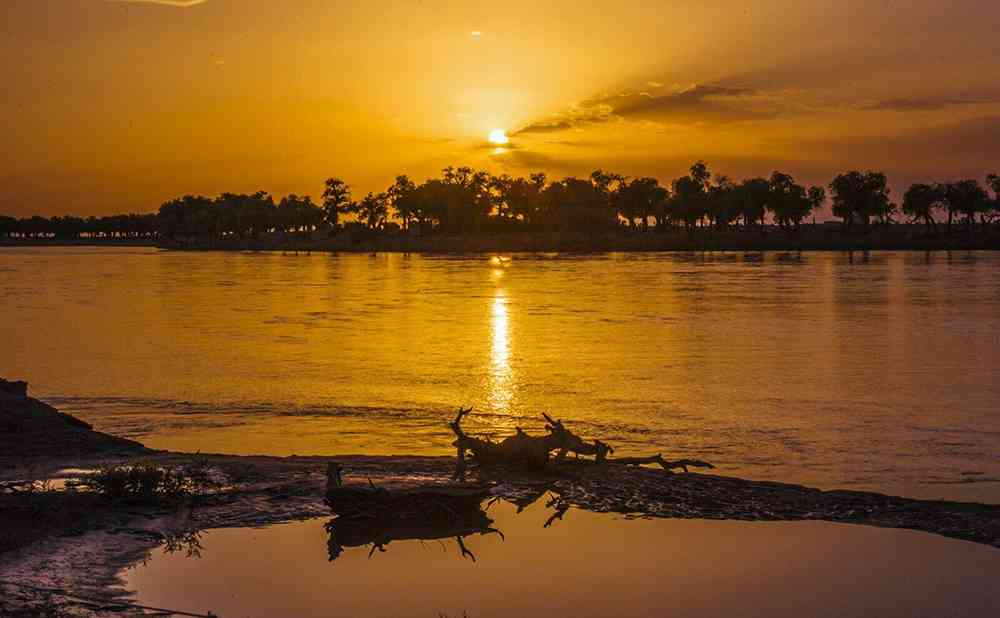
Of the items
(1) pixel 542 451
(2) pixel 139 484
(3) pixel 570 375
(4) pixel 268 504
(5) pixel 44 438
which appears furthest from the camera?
(3) pixel 570 375

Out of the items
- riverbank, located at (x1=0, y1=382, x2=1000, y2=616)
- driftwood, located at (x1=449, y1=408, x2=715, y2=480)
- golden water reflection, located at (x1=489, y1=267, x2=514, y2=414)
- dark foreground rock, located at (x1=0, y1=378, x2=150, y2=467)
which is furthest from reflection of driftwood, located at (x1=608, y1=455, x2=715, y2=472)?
dark foreground rock, located at (x1=0, y1=378, x2=150, y2=467)

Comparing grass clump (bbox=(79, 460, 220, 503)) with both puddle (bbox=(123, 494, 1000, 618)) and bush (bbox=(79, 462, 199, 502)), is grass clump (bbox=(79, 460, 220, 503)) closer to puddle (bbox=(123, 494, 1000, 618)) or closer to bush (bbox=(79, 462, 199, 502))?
bush (bbox=(79, 462, 199, 502))

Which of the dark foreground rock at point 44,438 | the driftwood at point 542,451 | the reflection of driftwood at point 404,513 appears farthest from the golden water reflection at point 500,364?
the reflection of driftwood at point 404,513

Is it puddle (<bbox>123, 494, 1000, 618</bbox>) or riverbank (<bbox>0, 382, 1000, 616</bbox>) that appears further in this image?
riverbank (<bbox>0, 382, 1000, 616</bbox>)

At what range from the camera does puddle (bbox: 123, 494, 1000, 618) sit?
36.4 ft

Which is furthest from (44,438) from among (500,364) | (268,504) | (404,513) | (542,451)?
(500,364)

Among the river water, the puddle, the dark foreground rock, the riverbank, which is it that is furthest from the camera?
the river water

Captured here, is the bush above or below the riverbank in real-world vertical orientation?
above

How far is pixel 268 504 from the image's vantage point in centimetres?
1404

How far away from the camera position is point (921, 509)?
13797 millimetres

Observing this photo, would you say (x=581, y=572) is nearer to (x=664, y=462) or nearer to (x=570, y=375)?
(x=664, y=462)

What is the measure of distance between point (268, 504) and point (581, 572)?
4.53 m

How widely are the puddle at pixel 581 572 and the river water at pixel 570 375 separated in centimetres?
370

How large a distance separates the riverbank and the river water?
1991mm
